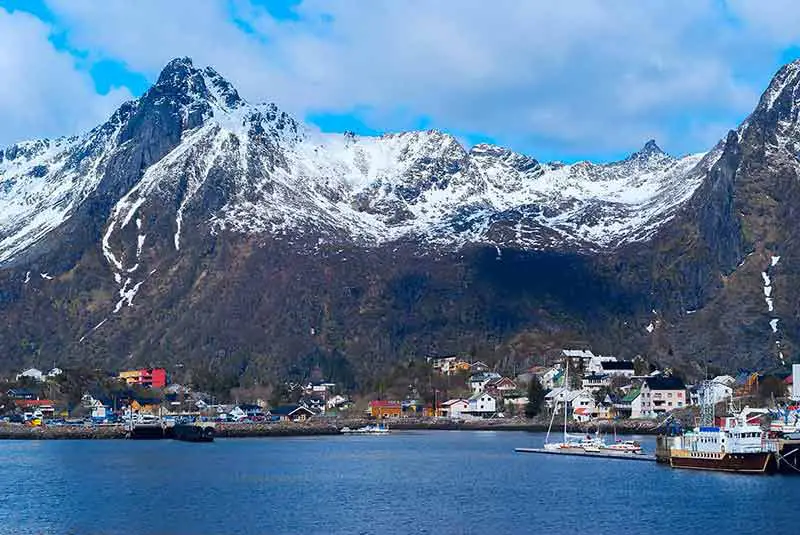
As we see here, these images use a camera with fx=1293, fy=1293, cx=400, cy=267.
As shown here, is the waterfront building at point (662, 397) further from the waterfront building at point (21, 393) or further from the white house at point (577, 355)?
the waterfront building at point (21, 393)

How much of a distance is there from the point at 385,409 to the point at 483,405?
49.7 feet

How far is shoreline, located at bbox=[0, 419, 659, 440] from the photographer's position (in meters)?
145

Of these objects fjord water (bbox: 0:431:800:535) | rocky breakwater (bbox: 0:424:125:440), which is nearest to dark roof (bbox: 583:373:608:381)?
rocky breakwater (bbox: 0:424:125:440)

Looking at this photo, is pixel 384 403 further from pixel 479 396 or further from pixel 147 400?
pixel 147 400

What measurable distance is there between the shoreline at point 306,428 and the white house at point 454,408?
354 inches

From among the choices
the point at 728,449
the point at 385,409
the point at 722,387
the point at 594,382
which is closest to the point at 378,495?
the point at 728,449

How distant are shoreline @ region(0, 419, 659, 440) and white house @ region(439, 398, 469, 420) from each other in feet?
29.5

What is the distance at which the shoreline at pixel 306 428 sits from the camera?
14538 cm

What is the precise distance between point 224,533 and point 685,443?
3932 cm

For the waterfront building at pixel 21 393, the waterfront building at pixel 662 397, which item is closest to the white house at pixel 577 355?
the waterfront building at pixel 662 397

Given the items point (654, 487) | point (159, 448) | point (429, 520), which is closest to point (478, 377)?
point (159, 448)

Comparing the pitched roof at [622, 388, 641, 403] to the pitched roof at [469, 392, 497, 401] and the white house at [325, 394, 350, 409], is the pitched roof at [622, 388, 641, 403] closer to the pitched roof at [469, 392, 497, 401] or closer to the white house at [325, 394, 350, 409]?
the pitched roof at [469, 392, 497, 401]

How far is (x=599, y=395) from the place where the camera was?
16388 centimetres

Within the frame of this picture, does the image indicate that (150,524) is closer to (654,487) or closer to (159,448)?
(654,487)
